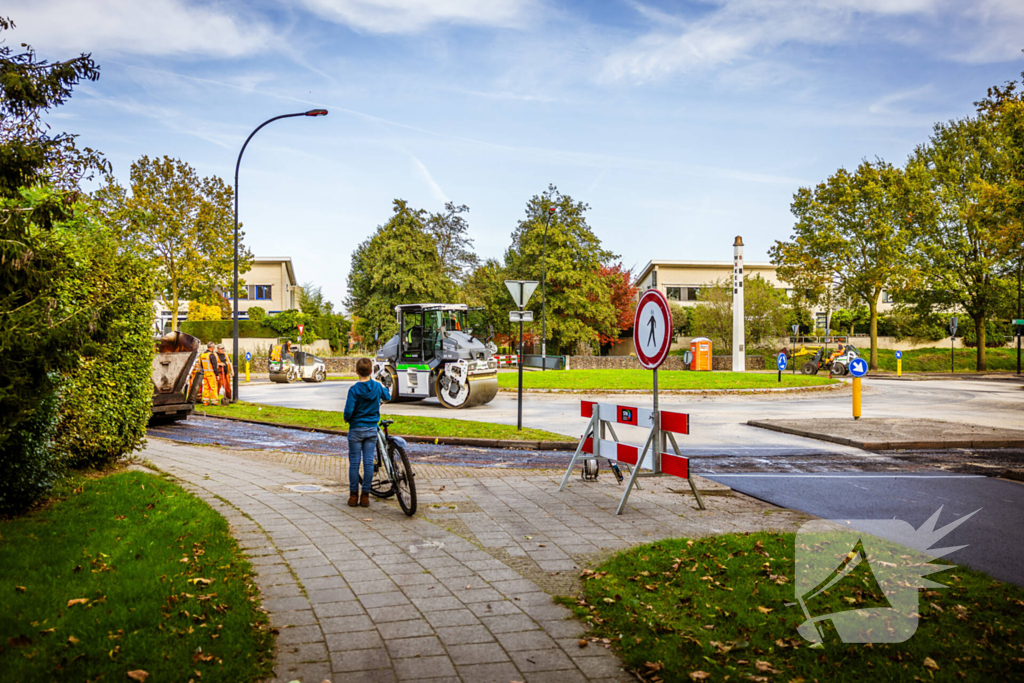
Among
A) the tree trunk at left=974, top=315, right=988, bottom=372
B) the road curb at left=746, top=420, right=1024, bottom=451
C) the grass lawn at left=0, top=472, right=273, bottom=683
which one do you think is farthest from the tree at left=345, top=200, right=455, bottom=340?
the grass lawn at left=0, top=472, right=273, bottom=683

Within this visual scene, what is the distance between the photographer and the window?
67.2m

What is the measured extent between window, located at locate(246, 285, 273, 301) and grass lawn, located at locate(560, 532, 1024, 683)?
66703 mm

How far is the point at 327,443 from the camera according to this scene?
1302cm

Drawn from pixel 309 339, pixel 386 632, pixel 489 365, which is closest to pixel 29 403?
pixel 386 632

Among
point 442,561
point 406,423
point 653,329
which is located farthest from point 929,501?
point 406,423

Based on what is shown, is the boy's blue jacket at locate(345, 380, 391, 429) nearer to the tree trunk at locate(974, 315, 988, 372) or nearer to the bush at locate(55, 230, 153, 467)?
the bush at locate(55, 230, 153, 467)

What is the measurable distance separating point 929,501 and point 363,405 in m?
6.15

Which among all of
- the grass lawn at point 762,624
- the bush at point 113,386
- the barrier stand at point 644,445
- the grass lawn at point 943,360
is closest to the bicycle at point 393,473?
the barrier stand at point 644,445

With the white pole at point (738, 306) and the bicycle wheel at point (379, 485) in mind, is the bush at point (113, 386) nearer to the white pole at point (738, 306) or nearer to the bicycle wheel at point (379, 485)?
the bicycle wheel at point (379, 485)

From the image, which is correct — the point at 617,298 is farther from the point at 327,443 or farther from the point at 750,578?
the point at 750,578

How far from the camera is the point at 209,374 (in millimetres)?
21688

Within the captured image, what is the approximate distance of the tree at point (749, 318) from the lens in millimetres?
52250

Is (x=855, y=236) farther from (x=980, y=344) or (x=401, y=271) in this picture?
(x=401, y=271)

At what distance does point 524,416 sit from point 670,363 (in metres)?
32.8
